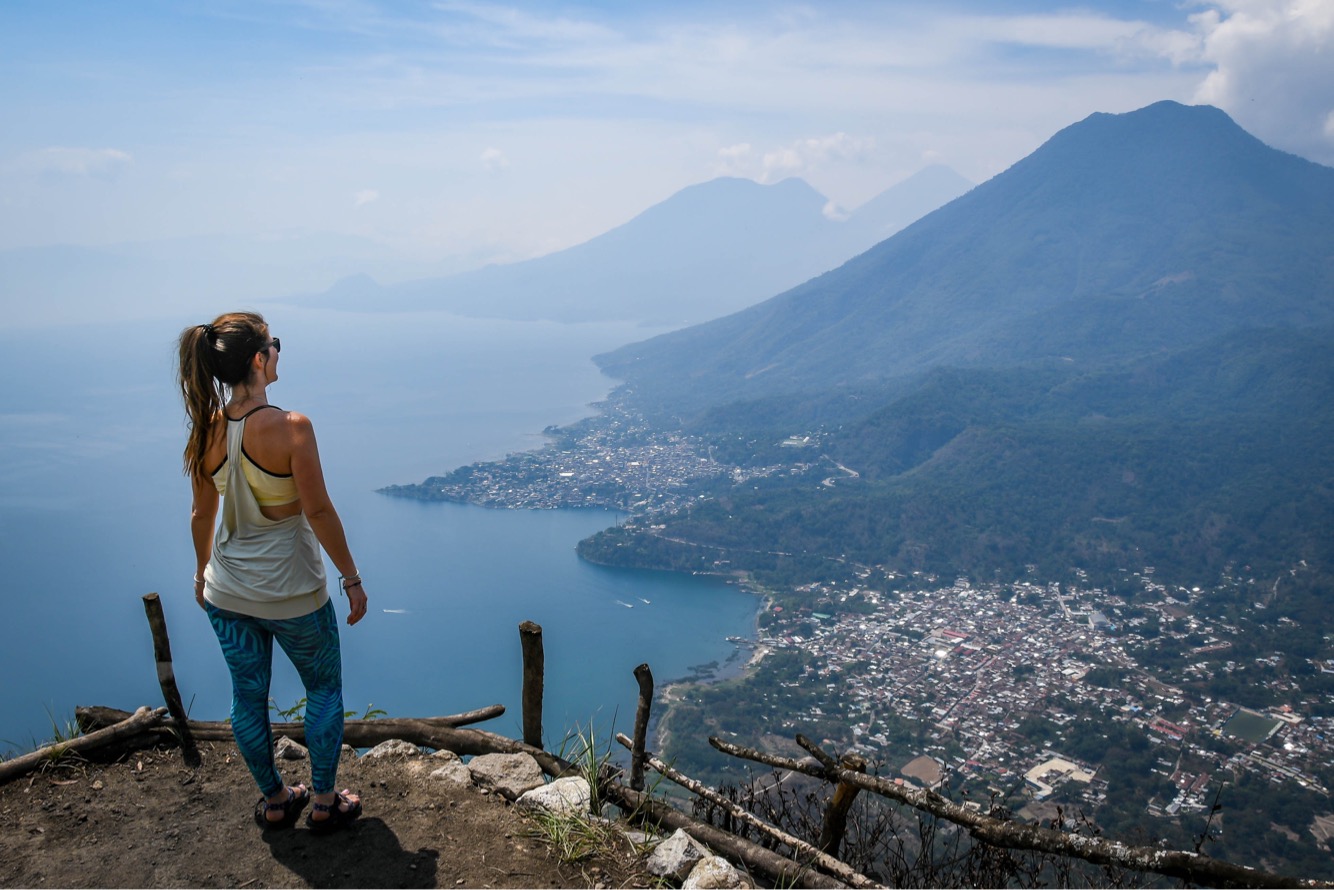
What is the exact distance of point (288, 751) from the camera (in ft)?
10.7

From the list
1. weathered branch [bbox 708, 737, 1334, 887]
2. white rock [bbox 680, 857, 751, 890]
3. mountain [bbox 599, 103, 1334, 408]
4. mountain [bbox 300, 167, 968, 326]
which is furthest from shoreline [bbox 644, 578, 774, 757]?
mountain [bbox 300, 167, 968, 326]

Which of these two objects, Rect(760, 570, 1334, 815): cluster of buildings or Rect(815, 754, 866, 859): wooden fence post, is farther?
Rect(760, 570, 1334, 815): cluster of buildings

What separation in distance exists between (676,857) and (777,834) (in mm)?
410

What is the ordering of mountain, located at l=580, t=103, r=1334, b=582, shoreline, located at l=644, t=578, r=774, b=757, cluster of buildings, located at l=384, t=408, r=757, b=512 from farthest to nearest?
cluster of buildings, located at l=384, t=408, r=757, b=512, mountain, located at l=580, t=103, r=1334, b=582, shoreline, located at l=644, t=578, r=774, b=757

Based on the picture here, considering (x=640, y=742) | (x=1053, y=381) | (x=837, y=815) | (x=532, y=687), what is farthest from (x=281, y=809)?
(x=1053, y=381)

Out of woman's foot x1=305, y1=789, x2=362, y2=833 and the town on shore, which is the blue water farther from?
the town on shore

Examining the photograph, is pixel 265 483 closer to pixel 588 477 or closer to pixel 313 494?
pixel 313 494

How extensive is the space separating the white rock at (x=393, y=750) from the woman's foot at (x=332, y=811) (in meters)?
0.54

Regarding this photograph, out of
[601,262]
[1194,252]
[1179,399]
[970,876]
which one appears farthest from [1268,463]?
[601,262]

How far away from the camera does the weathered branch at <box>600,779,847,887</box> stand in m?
2.49

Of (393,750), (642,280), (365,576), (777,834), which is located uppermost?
(642,280)

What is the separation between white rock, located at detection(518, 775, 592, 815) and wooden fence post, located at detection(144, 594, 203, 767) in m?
1.33

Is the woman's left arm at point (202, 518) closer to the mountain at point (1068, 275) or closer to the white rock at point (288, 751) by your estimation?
the white rock at point (288, 751)

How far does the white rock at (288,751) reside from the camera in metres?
3.25
